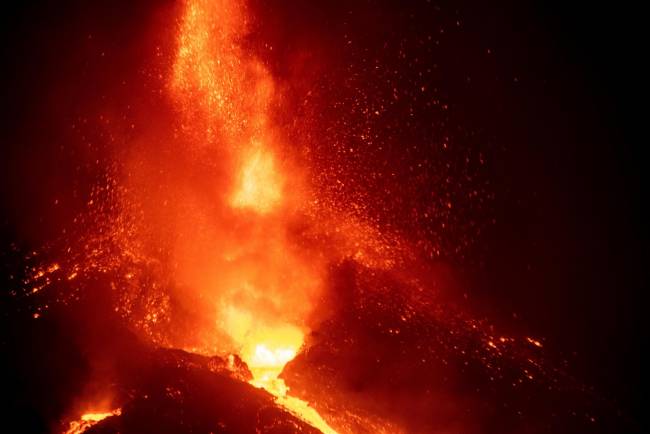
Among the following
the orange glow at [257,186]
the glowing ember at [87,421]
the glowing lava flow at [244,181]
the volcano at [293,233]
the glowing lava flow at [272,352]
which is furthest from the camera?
the orange glow at [257,186]

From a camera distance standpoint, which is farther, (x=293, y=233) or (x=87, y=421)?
(x=293, y=233)

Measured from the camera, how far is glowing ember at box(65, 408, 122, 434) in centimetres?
367

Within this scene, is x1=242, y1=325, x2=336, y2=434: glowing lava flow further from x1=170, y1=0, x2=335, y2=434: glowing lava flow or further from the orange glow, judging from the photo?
the orange glow

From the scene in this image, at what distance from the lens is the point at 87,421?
150 inches

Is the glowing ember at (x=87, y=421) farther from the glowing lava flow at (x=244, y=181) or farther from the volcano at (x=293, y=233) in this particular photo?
the glowing lava flow at (x=244, y=181)

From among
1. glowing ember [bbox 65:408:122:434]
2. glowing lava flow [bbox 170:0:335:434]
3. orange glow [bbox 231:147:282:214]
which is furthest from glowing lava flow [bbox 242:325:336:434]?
glowing ember [bbox 65:408:122:434]

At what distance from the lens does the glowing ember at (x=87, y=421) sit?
12.0 ft

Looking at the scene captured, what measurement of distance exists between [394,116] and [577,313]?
2.77 meters

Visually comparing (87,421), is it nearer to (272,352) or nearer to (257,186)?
(272,352)

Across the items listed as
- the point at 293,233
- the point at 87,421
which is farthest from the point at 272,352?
the point at 87,421

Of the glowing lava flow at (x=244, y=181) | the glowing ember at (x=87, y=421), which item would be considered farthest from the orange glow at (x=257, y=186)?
the glowing ember at (x=87, y=421)

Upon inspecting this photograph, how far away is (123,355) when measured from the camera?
4438 millimetres

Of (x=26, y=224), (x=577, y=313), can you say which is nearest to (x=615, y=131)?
(x=577, y=313)

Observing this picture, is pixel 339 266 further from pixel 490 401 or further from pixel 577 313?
pixel 577 313
